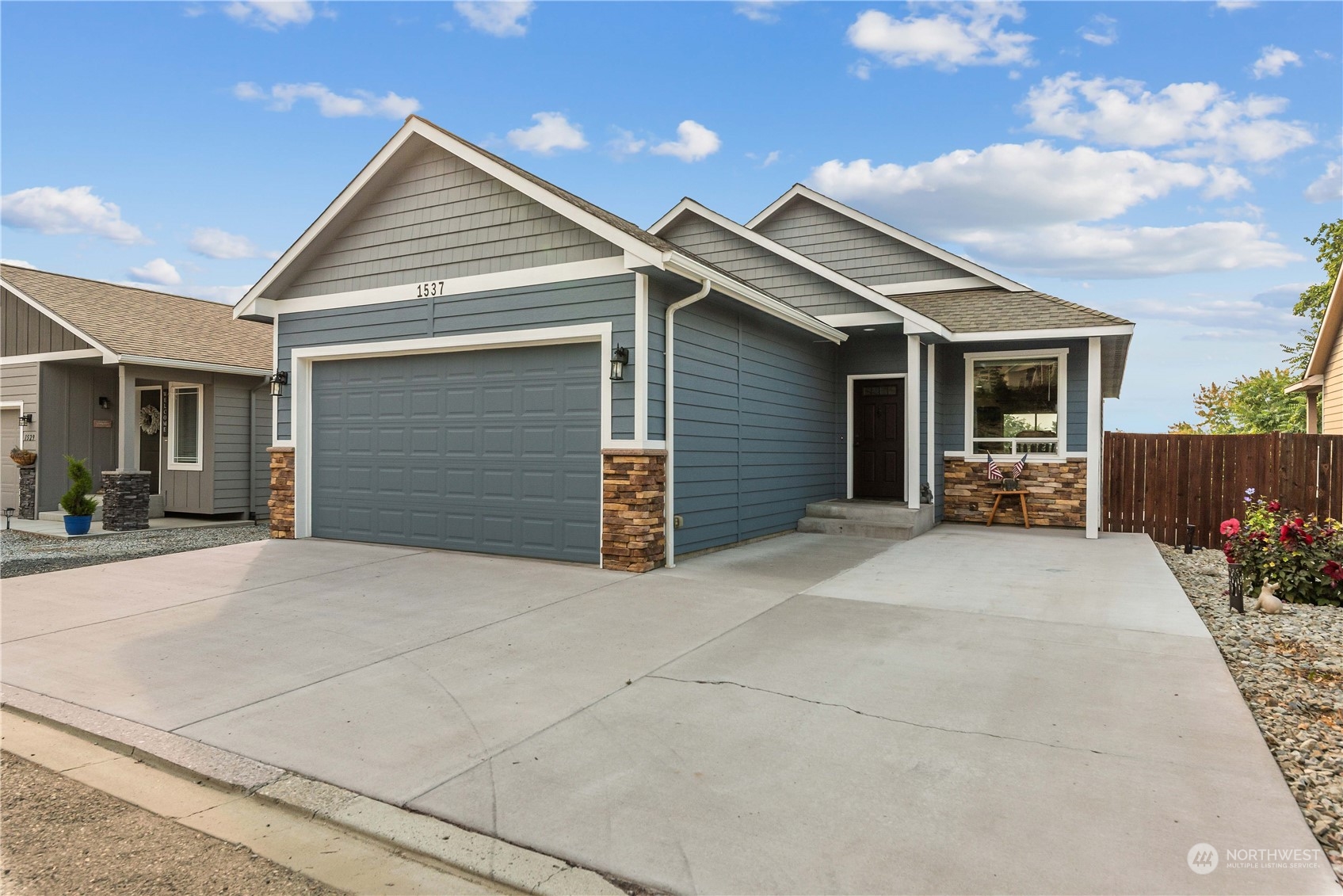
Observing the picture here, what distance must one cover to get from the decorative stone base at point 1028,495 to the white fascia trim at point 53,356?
45.6 ft

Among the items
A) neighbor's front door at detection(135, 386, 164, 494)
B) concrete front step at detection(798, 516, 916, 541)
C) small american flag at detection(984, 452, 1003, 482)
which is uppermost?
neighbor's front door at detection(135, 386, 164, 494)

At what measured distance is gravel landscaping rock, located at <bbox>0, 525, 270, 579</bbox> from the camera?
853 cm

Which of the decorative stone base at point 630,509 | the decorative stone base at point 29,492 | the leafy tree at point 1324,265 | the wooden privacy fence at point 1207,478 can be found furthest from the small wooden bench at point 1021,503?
the decorative stone base at point 29,492

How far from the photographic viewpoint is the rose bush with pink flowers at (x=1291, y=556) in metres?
6.52

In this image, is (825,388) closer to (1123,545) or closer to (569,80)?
(1123,545)

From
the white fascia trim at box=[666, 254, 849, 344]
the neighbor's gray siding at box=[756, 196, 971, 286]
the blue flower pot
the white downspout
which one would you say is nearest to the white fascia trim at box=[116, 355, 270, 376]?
the blue flower pot

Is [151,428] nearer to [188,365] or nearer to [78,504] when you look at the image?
[188,365]

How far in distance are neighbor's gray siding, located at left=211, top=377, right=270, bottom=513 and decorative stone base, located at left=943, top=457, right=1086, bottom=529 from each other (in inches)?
481

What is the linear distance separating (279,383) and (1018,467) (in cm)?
1063

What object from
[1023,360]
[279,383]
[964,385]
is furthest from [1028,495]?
[279,383]

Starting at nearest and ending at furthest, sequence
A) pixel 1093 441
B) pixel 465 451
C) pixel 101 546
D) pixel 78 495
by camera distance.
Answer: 1. pixel 465 451
2. pixel 101 546
3. pixel 1093 441
4. pixel 78 495

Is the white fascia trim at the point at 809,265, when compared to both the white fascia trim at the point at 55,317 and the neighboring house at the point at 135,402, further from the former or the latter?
the white fascia trim at the point at 55,317

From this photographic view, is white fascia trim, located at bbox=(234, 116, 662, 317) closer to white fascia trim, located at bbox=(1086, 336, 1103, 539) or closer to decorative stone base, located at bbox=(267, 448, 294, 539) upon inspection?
decorative stone base, located at bbox=(267, 448, 294, 539)

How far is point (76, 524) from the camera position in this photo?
11.3 metres
